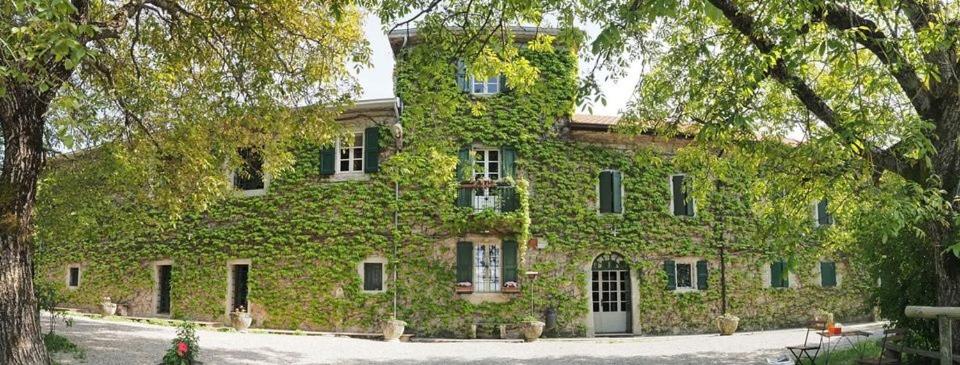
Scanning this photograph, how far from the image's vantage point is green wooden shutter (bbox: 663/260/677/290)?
18.9 m

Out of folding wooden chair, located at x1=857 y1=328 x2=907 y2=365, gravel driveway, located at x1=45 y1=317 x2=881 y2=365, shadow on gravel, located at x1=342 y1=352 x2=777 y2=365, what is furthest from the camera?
shadow on gravel, located at x1=342 y1=352 x2=777 y2=365

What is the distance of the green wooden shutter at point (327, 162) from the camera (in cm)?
1858

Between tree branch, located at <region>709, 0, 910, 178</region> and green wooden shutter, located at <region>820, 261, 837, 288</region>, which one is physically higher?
tree branch, located at <region>709, 0, 910, 178</region>

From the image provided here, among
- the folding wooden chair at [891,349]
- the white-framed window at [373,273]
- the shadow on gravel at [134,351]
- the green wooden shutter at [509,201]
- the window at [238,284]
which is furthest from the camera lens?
the window at [238,284]

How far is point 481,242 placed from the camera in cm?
1823

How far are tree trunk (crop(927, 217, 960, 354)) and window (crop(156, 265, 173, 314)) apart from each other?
18113 mm

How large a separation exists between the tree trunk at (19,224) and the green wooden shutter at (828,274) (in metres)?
19.0

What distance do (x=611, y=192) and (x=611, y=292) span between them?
2651 mm

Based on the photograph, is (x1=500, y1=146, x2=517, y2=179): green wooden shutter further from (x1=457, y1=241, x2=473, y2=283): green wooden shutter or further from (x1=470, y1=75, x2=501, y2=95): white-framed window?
(x1=457, y1=241, x2=473, y2=283): green wooden shutter

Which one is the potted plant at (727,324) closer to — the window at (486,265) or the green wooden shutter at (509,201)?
the window at (486,265)

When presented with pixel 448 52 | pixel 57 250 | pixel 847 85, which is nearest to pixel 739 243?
pixel 847 85

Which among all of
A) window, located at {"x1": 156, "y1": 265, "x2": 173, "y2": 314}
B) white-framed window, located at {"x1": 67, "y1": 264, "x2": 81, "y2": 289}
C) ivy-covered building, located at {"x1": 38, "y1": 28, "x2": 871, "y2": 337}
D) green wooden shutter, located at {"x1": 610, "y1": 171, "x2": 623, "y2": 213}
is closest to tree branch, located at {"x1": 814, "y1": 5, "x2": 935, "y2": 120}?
ivy-covered building, located at {"x1": 38, "y1": 28, "x2": 871, "y2": 337}

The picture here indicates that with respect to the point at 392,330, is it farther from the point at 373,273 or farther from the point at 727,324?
the point at 727,324

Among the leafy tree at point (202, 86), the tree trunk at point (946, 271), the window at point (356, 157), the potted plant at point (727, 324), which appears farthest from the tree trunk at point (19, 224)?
the potted plant at point (727, 324)
